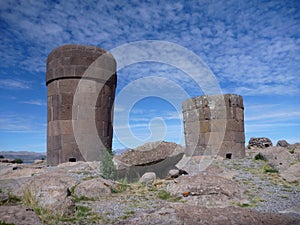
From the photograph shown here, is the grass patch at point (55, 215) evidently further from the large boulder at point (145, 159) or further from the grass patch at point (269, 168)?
the grass patch at point (269, 168)

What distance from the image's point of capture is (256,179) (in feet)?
24.7

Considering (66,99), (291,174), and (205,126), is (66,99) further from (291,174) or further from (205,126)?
(291,174)

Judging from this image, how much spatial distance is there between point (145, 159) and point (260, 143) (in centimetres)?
1316

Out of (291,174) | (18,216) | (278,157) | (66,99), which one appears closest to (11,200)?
(18,216)

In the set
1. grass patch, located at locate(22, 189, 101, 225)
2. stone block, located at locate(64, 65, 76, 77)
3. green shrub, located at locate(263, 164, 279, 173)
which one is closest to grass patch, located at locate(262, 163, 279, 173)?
green shrub, located at locate(263, 164, 279, 173)

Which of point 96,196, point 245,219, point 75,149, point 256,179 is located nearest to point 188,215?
point 245,219

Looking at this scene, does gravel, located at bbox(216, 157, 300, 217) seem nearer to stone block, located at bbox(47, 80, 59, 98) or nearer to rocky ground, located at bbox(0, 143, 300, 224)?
rocky ground, located at bbox(0, 143, 300, 224)

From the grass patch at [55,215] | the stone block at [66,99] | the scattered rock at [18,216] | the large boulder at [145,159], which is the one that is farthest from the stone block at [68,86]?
the scattered rock at [18,216]

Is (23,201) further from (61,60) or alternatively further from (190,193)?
(61,60)

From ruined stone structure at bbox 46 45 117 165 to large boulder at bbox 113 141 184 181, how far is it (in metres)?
2.71

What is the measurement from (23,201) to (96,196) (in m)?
1.62

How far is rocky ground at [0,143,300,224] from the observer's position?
3830 mm

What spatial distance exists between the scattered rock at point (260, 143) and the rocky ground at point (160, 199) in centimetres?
1025

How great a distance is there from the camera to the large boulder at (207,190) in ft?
17.3
